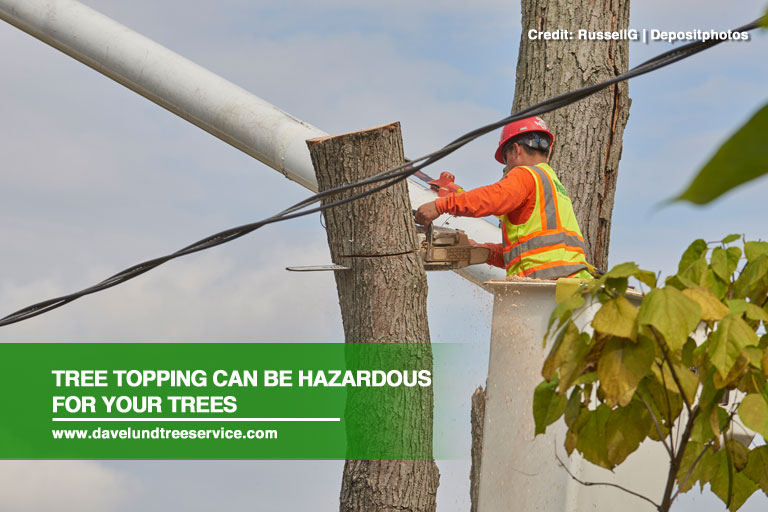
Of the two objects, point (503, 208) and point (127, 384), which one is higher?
point (503, 208)

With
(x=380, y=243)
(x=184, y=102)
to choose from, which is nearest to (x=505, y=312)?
(x=380, y=243)

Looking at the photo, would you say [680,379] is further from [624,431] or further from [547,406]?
[547,406]

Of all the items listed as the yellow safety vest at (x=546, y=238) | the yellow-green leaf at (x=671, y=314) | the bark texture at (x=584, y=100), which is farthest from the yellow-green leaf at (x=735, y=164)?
the bark texture at (x=584, y=100)

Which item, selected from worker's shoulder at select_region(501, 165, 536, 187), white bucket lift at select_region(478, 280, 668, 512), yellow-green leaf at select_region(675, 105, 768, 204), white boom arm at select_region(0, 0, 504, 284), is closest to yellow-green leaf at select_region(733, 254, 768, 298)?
white bucket lift at select_region(478, 280, 668, 512)

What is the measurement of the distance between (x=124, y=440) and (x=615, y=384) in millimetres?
2928

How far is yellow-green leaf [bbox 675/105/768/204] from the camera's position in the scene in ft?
1.21

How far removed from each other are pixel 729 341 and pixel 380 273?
2.01 m

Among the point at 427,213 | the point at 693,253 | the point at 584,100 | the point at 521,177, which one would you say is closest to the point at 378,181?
the point at 427,213

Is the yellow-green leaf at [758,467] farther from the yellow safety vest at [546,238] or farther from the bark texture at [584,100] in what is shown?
the bark texture at [584,100]

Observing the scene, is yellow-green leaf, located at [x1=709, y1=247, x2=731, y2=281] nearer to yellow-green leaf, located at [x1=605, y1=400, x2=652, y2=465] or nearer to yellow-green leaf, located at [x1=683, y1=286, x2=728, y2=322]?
yellow-green leaf, located at [x1=683, y1=286, x2=728, y2=322]

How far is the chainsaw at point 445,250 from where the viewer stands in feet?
13.3

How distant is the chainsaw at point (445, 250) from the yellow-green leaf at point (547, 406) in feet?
5.53

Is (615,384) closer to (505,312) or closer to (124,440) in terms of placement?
(505,312)

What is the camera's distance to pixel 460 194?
13.2 ft
